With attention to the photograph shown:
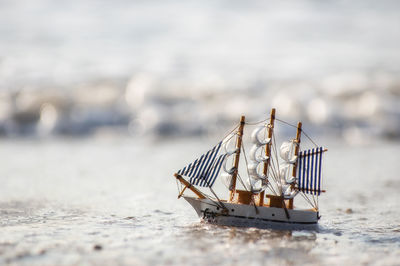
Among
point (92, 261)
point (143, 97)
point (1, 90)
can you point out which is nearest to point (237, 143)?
point (92, 261)

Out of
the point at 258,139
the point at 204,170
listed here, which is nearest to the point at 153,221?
the point at 204,170

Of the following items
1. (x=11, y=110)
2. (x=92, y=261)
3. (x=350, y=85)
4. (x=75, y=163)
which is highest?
(x=350, y=85)

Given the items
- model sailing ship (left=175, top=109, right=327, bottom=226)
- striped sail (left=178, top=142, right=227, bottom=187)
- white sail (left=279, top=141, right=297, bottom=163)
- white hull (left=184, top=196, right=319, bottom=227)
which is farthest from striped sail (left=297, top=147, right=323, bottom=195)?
striped sail (left=178, top=142, right=227, bottom=187)

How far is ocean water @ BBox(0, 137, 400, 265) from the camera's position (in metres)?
13.7

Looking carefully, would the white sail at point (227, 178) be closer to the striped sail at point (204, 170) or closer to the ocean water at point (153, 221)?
the striped sail at point (204, 170)

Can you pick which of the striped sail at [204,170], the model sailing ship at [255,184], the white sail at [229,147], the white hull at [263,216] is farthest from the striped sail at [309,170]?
the striped sail at [204,170]

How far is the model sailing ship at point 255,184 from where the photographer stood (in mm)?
17047

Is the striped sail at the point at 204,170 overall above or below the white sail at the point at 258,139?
below

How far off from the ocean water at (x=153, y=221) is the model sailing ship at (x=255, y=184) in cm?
52

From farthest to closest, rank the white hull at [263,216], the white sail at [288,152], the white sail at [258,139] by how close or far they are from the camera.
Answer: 1. the white sail at [288,152]
2. the white sail at [258,139]
3. the white hull at [263,216]

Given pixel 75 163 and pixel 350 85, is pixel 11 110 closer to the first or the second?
pixel 75 163

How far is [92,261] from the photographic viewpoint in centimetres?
1299

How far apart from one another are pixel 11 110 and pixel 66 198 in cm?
3559

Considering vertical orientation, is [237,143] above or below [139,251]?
above
